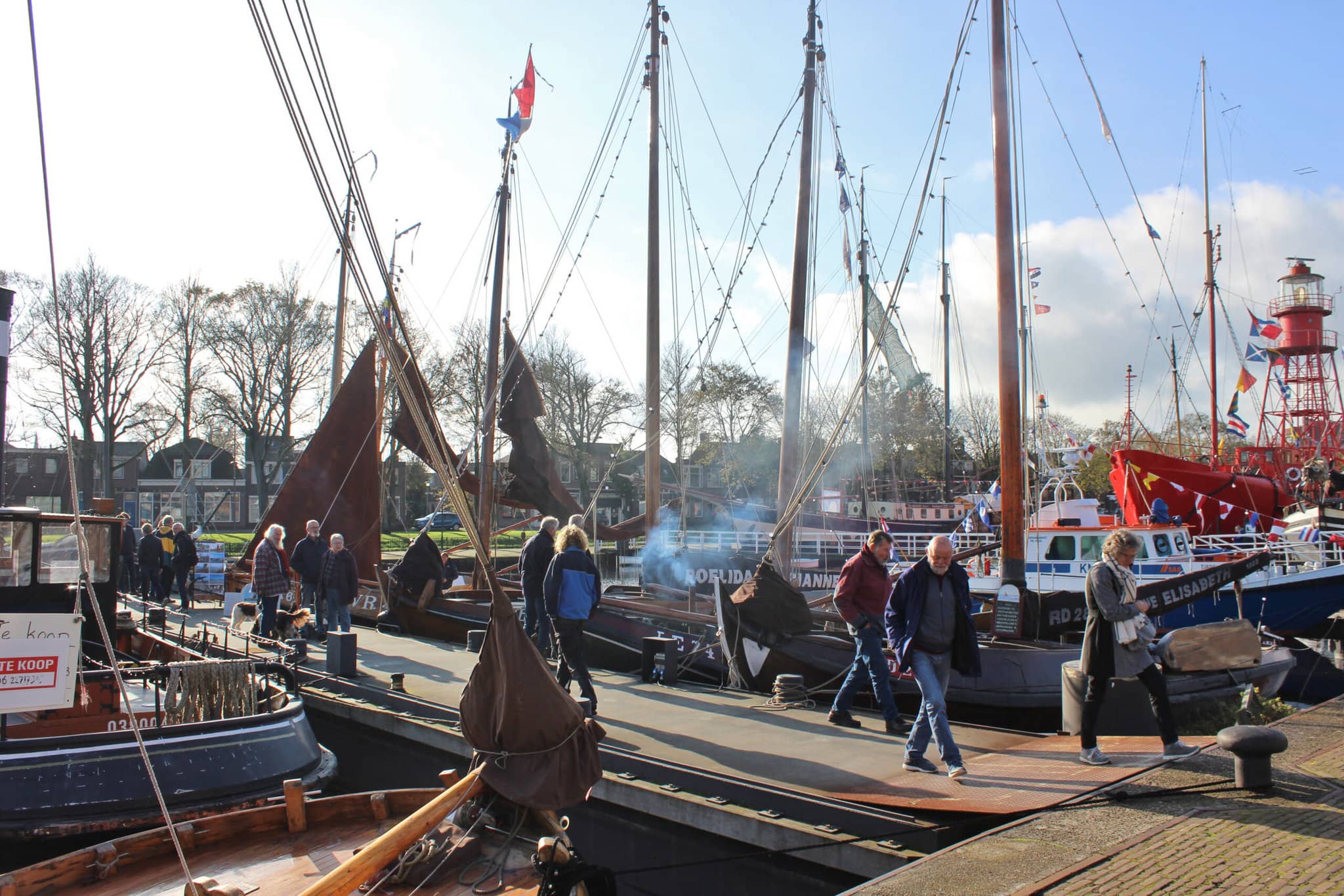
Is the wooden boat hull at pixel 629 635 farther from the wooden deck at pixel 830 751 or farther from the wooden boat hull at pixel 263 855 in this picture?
the wooden boat hull at pixel 263 855

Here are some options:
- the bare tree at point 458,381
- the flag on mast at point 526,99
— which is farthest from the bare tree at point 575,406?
the flag on mast at point 526,99

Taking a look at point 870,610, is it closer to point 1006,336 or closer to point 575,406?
point 1006,336

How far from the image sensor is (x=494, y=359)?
1925cm

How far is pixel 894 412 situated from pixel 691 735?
1504 inches

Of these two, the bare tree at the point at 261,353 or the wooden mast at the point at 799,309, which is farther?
the bare tree at the point at 261,353

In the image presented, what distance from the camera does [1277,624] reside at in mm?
15875

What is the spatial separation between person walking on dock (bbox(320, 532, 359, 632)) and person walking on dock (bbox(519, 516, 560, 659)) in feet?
13.9

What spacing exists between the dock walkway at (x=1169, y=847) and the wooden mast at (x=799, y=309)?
905cm

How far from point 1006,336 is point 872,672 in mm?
5052

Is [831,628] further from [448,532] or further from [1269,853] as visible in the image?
[448,532]

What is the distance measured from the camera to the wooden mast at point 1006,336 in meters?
10.2

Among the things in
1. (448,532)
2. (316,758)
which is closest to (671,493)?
(448,532)

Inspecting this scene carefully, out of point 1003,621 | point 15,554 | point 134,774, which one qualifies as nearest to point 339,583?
point 15,554

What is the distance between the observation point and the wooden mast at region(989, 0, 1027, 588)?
403 inches
